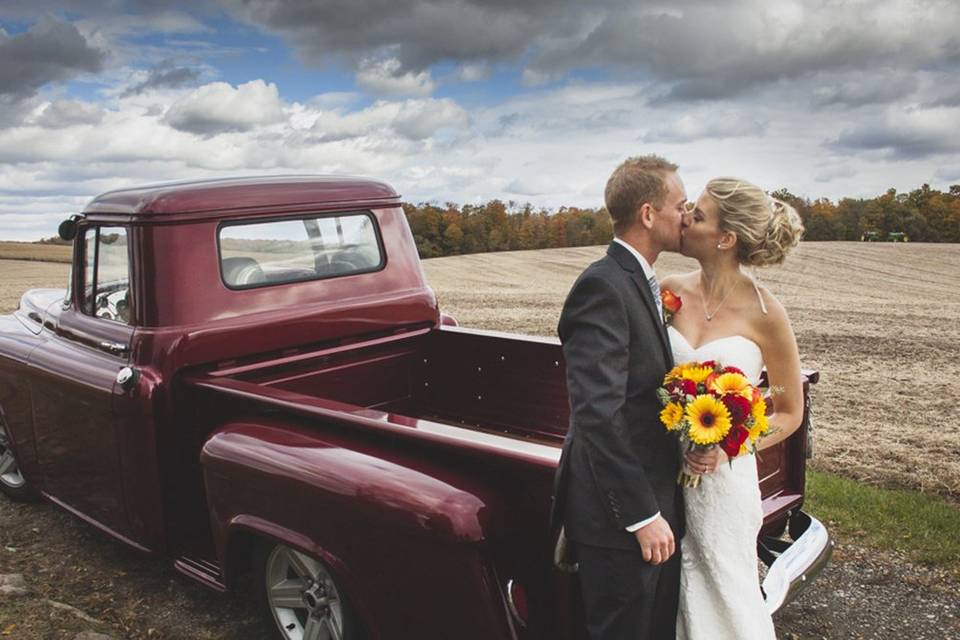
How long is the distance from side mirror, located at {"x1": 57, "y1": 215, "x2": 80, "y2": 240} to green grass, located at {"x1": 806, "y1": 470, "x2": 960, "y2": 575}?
14.5 feet

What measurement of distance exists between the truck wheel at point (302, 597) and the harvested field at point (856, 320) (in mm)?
4330

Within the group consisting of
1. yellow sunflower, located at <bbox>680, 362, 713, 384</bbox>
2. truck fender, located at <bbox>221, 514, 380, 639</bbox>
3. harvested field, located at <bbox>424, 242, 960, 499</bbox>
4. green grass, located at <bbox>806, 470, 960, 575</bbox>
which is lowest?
harvested field, located at <bbox>424, 242, 960, 499</bbox>

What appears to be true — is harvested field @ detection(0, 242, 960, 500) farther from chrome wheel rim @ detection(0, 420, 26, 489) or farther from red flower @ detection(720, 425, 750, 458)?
chrome wheel rim @ detection(0, 420, 26, 489)

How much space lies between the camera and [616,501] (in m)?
2.22

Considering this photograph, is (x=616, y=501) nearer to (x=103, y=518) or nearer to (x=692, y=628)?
(x=692, y=628)

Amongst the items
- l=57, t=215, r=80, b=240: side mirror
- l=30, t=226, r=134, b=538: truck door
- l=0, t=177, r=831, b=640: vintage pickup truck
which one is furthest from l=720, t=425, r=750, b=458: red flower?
l=57, t=215, r=80, b=240: side mirror

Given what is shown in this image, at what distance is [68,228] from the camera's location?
432 centimetres

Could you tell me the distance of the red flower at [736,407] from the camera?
7.43ft

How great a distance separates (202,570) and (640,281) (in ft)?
7.23

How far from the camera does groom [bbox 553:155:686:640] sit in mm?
2207

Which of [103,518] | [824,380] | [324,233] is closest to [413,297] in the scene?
[324,233]

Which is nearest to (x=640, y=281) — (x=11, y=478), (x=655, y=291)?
(x=655, y=291)

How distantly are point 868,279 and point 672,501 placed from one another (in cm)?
2715

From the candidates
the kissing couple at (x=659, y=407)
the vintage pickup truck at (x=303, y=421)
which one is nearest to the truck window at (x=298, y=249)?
the vintage pickup truck at (x=303, y=421)
